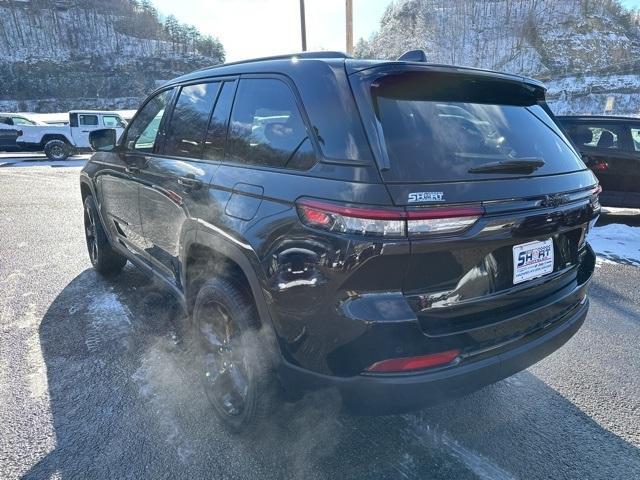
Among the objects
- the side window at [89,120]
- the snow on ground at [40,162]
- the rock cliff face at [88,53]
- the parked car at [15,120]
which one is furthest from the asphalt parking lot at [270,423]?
the rock cliff face at [88,53]

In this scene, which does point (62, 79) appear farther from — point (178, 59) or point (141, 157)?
point (141, 157)

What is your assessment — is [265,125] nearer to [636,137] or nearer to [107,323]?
[107,323]

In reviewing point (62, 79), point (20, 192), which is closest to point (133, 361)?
point (20, 192)

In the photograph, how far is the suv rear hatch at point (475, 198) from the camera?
5.34 feet

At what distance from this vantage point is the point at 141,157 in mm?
3234

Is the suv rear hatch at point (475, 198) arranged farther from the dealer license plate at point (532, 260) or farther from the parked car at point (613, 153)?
the parked car at point (613, 153)

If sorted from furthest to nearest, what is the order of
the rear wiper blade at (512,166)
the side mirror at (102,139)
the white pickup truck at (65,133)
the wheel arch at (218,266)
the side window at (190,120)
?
the white pickup truck at (65,133) → the side mirror at (102,139) → the side window at (190,120) → the wheel arch at (218,266) → the rear wiper blade at (512,166)

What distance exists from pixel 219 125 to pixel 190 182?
0.37 m

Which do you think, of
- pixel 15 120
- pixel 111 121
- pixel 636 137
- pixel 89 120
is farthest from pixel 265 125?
pixel 15 120

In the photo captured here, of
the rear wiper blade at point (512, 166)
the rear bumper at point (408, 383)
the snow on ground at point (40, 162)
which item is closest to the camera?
the rear bumper at point (408, 383)

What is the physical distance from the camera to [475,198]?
1.68 meters

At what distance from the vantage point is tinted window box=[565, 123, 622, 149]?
7000 millimetres

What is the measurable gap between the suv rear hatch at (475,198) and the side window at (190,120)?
1202 millimetres

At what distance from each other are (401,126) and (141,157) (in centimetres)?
226
